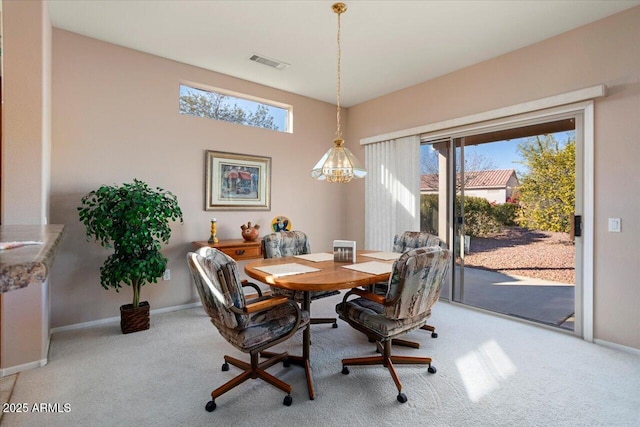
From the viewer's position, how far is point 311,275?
2.22 metres

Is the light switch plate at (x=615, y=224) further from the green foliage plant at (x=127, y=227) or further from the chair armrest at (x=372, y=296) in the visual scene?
the green foliage plant at (x=127, y=227)

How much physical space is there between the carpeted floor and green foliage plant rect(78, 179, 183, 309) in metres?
0.62

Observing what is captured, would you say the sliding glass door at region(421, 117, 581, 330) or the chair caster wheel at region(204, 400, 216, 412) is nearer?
the chair caster wheel at region(204, 400, 216, 412)

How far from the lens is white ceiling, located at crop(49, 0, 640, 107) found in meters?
2.63

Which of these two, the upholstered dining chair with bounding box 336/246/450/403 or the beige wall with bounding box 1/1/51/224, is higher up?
the beige wall with bounding box 1/1/51/224

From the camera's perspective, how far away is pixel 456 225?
390 cm

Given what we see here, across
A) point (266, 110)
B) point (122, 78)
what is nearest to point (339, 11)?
point (266, 110)

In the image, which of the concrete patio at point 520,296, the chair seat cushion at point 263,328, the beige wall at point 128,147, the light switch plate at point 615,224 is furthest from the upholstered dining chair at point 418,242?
the beige wall at point 128,147

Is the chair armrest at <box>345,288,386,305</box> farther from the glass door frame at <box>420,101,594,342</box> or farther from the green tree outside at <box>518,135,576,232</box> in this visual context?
the green tree outside at <box>518,135,576,232</box>

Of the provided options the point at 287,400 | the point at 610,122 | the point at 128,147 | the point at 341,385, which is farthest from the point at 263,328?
the point at 610,122

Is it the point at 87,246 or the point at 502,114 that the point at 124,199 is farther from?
the point at 502,114

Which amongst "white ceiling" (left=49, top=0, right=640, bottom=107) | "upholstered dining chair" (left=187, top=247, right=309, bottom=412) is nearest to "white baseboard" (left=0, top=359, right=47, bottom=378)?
"upholstered dining chair" (left=187, top=247, right=309, bottom=412)

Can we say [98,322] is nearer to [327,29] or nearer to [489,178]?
Answer: [327,29]

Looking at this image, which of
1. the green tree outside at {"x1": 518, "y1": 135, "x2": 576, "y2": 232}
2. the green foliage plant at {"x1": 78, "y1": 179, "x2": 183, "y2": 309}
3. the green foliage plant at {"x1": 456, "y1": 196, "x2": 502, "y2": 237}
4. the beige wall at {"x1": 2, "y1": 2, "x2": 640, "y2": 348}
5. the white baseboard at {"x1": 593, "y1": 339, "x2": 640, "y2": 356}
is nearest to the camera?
the beige wall at {"x1": 2, "y1": 2, "x2": 640, "y2": 348}
